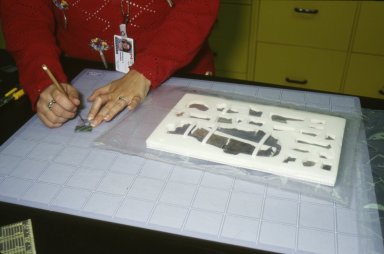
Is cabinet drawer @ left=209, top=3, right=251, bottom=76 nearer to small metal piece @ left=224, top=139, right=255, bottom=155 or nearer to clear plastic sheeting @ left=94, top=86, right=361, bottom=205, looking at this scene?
clear plastic sheeting @ left=94, top=86, right=361, bottom=205

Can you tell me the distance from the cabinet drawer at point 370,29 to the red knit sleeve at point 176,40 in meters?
1.34

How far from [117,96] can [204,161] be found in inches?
13.0

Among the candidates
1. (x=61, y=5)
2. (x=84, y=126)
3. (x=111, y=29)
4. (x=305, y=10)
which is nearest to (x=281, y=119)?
(x=84, y=126)

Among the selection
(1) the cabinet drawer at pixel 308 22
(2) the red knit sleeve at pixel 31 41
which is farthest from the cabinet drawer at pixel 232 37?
(2) the red knit sleeve at pixel 31 41

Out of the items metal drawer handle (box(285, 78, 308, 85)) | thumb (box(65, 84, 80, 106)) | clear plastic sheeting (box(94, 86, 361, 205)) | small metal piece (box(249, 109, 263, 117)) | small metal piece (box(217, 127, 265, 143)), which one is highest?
thumb (box(65, 84, 80, 106))

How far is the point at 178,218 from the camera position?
2.16 ft

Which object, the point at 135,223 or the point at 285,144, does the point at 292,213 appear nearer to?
the point at 285,144

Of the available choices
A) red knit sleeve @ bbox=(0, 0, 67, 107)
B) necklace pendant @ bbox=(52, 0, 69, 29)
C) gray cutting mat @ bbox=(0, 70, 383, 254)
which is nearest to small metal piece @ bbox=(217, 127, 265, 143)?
gray cutting mat @ bbox=(0, 70, 383, 254)

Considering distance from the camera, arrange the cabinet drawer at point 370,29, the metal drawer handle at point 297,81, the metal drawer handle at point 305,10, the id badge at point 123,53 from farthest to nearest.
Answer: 1. the metal drawer handle at point 297,81
2. the metal drawer handle at point 305,10
3. the cabinet drawer at point 370,29
4. the id badge at point 123,53

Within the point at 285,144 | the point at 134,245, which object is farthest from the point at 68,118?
the point at 285,144

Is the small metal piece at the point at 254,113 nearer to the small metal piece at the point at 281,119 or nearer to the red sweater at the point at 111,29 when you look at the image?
the small metal piece at the point at 281,119

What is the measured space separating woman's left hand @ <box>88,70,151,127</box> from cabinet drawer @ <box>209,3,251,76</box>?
4.39 ft

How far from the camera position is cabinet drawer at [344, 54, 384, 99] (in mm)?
2189

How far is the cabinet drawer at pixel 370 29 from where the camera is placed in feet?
6.70
